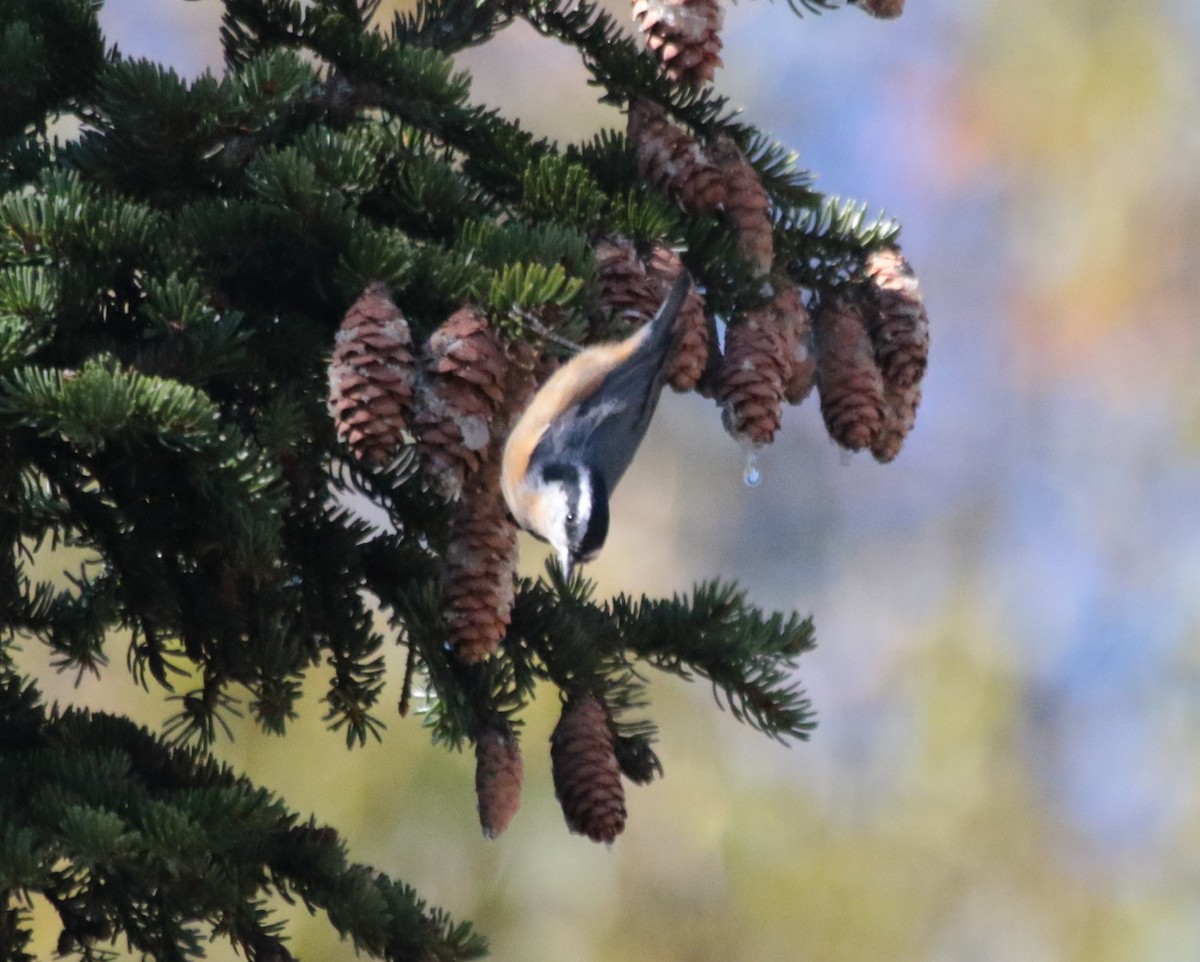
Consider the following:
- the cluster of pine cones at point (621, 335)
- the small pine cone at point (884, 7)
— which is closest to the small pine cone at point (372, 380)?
the cluster of pine cones at point (621, 335)

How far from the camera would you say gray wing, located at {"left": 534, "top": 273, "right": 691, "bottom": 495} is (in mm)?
1488

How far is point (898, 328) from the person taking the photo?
1.61m

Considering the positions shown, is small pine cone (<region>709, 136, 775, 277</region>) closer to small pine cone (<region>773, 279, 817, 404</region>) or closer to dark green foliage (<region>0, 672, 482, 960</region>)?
small pine cone (<region>773, 279, 817, 404</region>)

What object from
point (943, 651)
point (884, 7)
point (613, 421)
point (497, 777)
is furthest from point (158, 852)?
point (943, 651)

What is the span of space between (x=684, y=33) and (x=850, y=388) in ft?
1.33

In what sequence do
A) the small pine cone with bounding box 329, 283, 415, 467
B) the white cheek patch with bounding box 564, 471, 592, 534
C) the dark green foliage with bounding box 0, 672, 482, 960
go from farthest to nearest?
the white cheek patch with bounding box 564, 471, 592, 534 → the small pine cone with bounding box 329, 283, 415, 467 → the dark green foliage with bounding box 0, 672, 482, 960

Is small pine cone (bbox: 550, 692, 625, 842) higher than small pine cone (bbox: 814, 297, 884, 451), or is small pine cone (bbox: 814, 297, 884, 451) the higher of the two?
small pine cone (bbox: 814, 297, 884, 451)

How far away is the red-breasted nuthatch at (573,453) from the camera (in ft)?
5.30

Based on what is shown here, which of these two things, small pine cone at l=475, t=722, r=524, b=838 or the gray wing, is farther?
the gray wing

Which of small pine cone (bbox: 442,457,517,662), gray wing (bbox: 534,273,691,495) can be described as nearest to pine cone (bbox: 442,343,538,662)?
small pine cone (bbox: 442,457,517,662)

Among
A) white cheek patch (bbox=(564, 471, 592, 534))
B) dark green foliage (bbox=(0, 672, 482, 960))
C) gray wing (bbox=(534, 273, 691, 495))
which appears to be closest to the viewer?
dark green foliage (bbox=(0, 672, 482, 960))

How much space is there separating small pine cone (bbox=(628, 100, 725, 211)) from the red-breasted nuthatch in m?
0.20

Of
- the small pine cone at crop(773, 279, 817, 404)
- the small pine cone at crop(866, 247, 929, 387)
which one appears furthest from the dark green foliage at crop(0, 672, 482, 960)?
the small pine cone at crop(866, 247, 929, 387)

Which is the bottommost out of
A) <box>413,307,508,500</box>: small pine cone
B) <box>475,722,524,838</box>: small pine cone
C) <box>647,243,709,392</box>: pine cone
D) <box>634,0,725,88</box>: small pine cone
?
<box>475,722,524,838</box>: small pine cone
